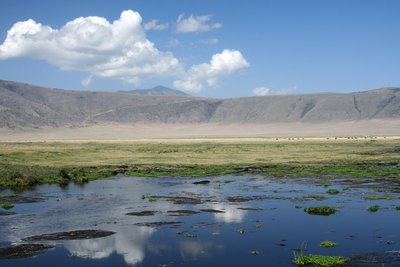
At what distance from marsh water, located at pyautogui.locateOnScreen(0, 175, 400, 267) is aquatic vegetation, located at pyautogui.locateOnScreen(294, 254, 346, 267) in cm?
42

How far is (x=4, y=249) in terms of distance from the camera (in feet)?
72.0

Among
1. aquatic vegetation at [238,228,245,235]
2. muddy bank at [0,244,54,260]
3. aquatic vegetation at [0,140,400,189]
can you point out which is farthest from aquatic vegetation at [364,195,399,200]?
muddy bank at [0,244,54,260]

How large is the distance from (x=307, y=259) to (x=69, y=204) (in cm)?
2015

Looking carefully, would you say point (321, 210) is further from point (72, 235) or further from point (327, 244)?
point (72, 235)

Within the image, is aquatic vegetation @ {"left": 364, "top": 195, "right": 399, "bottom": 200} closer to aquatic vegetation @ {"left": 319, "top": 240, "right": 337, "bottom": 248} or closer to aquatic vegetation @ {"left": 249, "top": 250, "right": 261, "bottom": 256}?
aquatic vegetation @ {"left": 319, "top": 240, "right": 337, "bottom": 248}

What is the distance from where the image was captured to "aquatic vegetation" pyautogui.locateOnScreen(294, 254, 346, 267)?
62.3ft

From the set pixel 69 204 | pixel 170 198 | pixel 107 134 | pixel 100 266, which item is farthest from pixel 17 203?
pixel 107 134

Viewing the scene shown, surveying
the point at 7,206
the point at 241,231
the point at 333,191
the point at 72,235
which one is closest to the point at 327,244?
the point at 241,231

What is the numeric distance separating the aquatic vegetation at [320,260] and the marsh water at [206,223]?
0.42m

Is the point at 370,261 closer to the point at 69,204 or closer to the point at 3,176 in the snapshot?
the point at 69,204

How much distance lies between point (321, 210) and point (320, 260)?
1125 centimetres

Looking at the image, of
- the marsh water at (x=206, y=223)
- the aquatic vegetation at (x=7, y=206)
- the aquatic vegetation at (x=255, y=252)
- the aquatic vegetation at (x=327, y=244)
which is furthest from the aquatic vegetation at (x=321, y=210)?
the aquatic vegetation at (x=7, y=206)

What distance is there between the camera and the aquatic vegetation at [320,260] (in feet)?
62.3

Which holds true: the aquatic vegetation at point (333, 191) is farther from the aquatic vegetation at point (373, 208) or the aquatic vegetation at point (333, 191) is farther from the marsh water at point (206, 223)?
the aquatic vegetation at point (373, 208)
